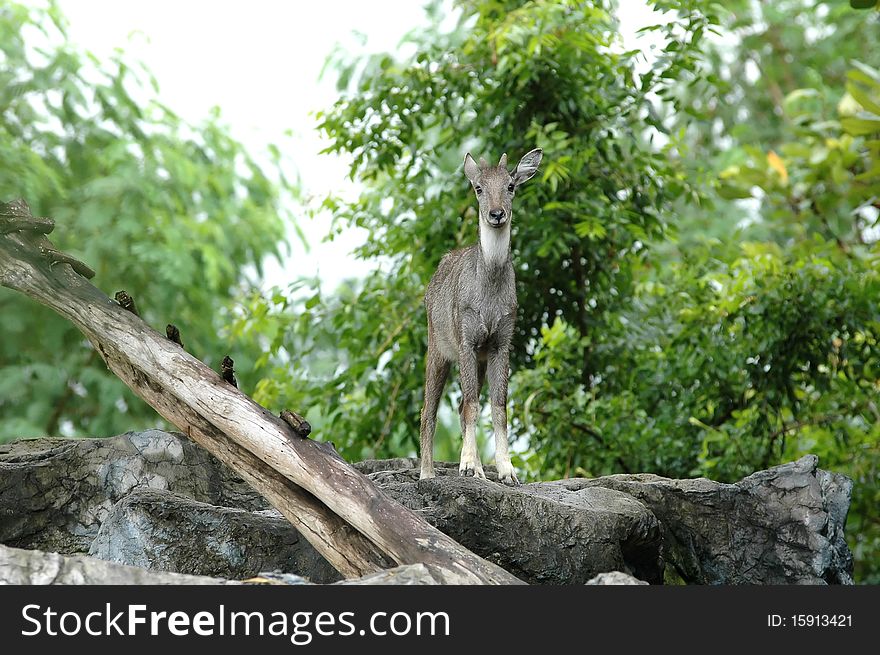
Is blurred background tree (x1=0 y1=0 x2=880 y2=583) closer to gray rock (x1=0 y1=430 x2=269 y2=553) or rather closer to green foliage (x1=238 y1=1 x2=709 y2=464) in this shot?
green foliage (x1=238 y1=1 x2=709 y2=464)

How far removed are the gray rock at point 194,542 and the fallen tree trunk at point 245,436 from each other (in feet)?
1.35

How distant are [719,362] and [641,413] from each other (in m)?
0.80

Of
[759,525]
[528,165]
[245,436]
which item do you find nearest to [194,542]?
[245,436]

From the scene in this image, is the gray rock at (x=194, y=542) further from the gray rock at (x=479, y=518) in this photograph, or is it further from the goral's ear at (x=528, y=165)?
the goral's ear at (x=528, y=165)

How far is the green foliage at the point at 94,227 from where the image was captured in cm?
1251

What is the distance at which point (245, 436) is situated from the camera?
19.3ft

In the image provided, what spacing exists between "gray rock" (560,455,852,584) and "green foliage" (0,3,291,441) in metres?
7.43

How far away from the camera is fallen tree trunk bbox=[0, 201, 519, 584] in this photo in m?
5.45

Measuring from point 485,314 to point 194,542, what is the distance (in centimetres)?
215

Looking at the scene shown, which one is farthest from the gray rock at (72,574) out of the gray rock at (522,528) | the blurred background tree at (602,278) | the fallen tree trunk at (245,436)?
the blurred background tree at (602,278)

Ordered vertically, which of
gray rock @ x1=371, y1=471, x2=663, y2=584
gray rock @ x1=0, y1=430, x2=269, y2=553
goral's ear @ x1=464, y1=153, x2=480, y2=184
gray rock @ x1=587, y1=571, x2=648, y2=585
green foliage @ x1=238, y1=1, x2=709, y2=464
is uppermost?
green foliage @ x1=238, y1=1, x2=709, y2=464

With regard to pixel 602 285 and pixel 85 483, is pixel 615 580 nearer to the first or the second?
pixel 85 483

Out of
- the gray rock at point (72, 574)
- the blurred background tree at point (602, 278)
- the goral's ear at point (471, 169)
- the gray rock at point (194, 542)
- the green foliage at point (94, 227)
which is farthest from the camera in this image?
the green foliage at point (94, 227)

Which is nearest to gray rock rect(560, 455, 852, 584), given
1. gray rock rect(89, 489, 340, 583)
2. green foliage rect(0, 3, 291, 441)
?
gray rock rect(89, 489, 340, 583)
